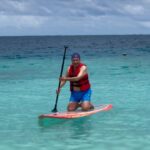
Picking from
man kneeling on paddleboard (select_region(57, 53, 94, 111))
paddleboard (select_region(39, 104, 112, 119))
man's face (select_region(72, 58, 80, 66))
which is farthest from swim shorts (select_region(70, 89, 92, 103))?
man's face (select_region(72, 58, 80, 66))

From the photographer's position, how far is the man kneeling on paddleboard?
1268 cm

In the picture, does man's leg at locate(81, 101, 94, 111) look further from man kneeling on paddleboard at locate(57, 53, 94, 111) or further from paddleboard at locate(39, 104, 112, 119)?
paddleboard at locate(39, 104, 112, 119)

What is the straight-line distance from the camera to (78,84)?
1308cm

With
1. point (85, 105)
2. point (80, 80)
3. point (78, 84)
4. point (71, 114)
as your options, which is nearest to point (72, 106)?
point (85, 105)

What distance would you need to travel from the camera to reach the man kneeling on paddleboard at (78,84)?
12.7m

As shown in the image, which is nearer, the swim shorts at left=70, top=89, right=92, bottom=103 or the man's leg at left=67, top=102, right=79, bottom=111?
the swim shorts at left=70, top=89, right=92, bottom=103

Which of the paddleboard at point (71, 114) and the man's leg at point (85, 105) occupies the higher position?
the man's leg at point (85, 105)

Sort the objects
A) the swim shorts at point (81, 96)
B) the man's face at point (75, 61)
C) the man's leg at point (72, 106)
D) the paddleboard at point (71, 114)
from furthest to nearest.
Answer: the man's leg at point (72, 106)
the swim shorts at point (81, 96)
the man's face at point (75, 61)
the paddleboard at point (71, 114)

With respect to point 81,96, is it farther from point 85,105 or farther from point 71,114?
point 71,114

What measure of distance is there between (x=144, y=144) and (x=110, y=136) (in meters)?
1.08

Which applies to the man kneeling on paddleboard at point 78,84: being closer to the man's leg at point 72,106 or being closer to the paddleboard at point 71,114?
the man's leg at point 72,106

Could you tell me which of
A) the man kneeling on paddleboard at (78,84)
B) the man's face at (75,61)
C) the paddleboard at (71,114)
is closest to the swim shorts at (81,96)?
the man kneeling on paddleboard at (78,84)

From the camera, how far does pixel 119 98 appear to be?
17531 millimetres

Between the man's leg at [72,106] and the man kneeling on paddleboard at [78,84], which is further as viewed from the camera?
the man's leg at [72,106]
